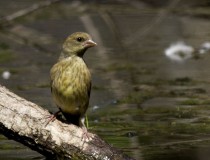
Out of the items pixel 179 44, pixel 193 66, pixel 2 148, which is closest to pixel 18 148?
pixel 2 148

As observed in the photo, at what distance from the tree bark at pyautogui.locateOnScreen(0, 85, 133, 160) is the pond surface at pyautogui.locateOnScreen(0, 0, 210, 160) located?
26.1 inches

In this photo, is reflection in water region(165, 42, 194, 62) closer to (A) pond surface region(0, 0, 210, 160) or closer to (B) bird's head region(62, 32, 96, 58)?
(A) pond surface region(0, 0, 210, 160)

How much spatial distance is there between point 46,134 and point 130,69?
202 inches

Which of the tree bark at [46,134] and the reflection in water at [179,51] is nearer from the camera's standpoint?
the tree bark at [46,134]

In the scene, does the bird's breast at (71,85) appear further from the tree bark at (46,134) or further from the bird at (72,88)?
the tree bark at (46,134)

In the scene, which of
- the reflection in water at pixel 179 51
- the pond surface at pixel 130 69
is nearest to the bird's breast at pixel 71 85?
the pond surface at pixel 130 69

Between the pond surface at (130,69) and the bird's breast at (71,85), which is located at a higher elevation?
the pond surface at (130,69)

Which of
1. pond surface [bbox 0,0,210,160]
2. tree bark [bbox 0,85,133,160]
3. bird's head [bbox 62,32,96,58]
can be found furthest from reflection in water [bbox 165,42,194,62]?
tree bark [bbox 0,85,133,160]

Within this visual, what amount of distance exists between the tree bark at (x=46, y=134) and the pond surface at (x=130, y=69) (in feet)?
2.17

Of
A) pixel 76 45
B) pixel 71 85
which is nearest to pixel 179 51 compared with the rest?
pixel 76 45

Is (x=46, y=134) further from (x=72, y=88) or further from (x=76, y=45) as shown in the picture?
(x=76, y=45)

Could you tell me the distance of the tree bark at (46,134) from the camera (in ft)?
20.4

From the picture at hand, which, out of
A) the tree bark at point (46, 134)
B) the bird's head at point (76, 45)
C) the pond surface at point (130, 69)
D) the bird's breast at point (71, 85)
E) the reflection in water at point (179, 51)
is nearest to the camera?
the tree bark at point (46, 134)

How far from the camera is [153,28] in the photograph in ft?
46.2
